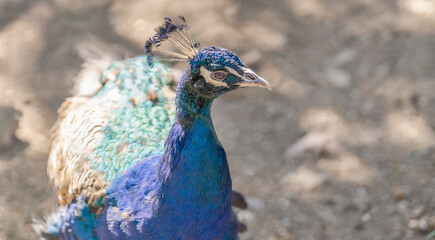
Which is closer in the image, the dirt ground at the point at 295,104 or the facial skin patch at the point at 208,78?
the facial skin patch at the point at 208,78

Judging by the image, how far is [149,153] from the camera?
1.92 metres

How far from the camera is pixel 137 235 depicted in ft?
5.66

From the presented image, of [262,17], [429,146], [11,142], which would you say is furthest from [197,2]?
[429,146]

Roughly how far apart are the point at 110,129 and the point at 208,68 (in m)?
0.74

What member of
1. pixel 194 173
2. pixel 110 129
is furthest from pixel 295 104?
pixel 194 173

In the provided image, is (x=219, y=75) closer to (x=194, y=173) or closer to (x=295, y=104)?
(x=194, y=173)

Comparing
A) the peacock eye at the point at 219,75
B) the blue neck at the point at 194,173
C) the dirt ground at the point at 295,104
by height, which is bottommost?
the blue neck at the point at 194,173

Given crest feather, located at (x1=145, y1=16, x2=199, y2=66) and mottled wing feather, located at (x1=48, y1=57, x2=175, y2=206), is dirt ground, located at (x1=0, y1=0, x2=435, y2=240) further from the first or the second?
crest feather, located at (x1=145, y1=16, x2=199, y2=66)

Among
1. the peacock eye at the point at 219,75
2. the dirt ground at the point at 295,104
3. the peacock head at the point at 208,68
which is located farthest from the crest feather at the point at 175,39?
the dirt ground at the point at 295,104

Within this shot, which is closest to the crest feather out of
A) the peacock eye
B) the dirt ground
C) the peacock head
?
the peacock head

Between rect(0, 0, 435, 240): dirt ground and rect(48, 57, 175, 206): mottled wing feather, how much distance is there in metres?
0.45

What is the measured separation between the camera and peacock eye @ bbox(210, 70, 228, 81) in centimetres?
149

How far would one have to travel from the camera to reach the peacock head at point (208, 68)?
148 cm

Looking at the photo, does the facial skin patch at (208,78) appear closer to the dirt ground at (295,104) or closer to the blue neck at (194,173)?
the blue neck at (194,173)
